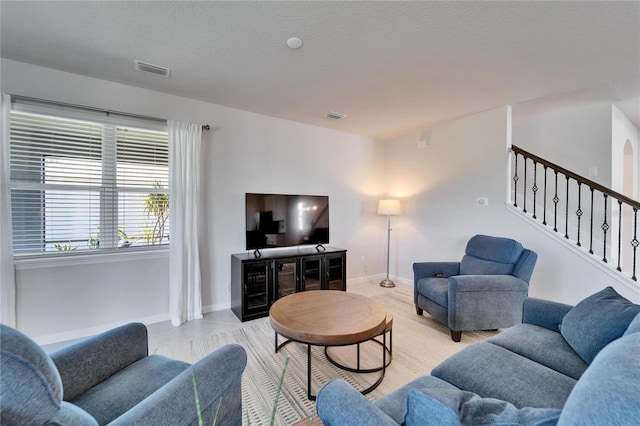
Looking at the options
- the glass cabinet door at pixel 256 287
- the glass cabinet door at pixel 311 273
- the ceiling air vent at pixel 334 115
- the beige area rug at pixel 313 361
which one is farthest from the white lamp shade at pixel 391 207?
the glass cabinet door at pixel 256 287

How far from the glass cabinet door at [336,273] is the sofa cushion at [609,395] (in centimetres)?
317

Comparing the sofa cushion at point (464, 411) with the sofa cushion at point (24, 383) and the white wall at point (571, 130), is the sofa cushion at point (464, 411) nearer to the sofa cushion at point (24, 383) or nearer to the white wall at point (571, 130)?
the sofa cushion at point (24, 383)

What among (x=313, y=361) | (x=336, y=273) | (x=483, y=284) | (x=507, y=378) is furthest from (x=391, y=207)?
→ (x=507, y=378)

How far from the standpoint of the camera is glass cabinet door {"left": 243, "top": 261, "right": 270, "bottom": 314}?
309 cm

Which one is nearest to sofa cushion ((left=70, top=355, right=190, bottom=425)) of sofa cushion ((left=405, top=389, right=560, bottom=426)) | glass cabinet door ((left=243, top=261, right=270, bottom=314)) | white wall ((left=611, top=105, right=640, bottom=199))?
sofa cushion ((left=405, top=389, right=560, bottom=426))

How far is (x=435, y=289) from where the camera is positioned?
2.79m

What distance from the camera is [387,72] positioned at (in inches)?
99.9

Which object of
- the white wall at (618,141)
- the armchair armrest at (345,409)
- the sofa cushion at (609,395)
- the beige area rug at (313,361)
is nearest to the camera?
the sofa cushion at (609,395)

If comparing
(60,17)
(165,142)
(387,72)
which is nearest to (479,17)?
(387,72)

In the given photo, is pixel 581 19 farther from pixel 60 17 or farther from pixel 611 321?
pixel 60 17

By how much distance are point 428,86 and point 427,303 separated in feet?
7.55

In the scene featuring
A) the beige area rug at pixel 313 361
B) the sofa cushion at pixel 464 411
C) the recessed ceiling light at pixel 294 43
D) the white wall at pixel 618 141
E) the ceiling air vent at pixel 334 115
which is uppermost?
the recessed ceiling light at pixel 294 43

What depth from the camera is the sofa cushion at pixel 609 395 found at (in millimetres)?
521

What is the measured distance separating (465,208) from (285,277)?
2.68 m
